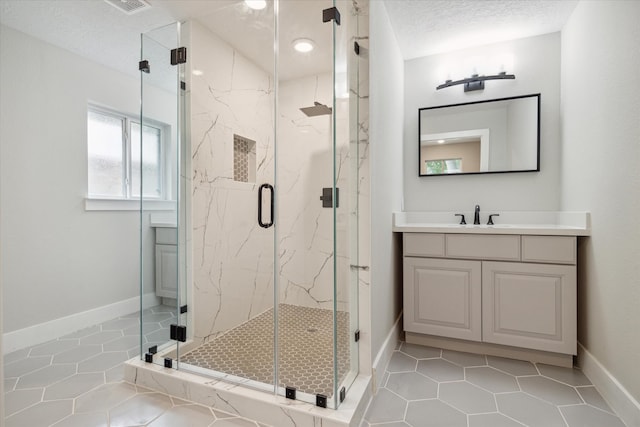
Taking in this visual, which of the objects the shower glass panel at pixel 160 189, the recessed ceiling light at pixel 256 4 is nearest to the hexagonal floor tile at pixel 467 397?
the shower glass panel at pixel 160 189

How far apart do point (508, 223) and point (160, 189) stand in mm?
2590

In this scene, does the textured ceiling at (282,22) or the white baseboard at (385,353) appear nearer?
the white baseboard at (385,353)

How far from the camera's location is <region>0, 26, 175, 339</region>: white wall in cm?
233

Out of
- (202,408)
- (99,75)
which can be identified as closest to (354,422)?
(202,408)

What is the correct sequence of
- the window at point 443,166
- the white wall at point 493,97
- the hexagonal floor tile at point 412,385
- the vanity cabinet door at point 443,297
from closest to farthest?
the hexagonal floor tile at point 412,385
the vanity cabinet door at point 443,297
the white wall at point 493,97
the window at point 443,166

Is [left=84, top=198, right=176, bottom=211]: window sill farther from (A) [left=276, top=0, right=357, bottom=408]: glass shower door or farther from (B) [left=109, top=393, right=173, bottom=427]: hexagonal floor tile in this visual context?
(B) [left=109, top=393, right=173, bottom=427]: hexagonal floor tile

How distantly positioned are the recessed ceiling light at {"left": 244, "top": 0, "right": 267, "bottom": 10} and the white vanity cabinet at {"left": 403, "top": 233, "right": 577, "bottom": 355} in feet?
5.78

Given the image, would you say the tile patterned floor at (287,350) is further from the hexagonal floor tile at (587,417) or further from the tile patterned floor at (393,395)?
the hexagonal floor tile at (587,417)

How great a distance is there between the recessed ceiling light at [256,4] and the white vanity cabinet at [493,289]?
1763 mm

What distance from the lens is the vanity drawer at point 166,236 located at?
6.68 feet

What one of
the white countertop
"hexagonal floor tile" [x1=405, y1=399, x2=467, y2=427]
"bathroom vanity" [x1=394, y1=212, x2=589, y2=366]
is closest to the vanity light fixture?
the white countertop

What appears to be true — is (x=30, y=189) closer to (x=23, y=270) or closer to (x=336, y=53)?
(x=23, y=270)

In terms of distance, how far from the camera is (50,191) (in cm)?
255

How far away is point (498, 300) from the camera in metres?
2.17
